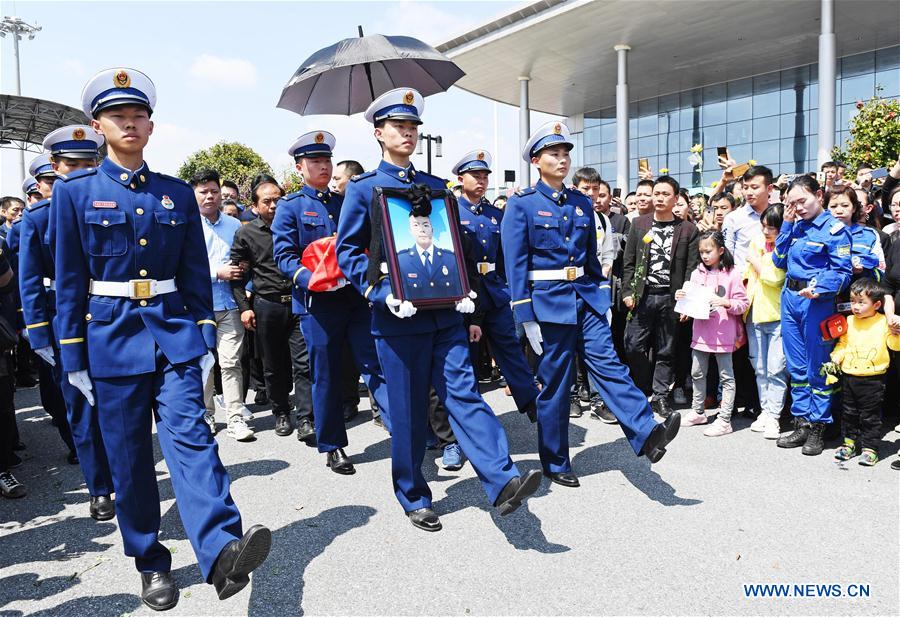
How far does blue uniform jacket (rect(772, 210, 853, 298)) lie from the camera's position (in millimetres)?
4906

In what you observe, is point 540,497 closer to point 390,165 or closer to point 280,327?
point 390,165

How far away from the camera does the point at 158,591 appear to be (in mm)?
3104

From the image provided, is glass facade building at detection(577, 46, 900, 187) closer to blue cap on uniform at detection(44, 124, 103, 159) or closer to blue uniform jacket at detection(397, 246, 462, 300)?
blue uniform jacket at detection(397, 246, 462, 300)

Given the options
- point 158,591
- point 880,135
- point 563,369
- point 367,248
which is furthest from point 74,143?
point 880,135

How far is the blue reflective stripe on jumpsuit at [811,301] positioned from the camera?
4.92 m

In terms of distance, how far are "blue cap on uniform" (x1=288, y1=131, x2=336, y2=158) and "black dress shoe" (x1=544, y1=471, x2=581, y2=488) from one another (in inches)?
116

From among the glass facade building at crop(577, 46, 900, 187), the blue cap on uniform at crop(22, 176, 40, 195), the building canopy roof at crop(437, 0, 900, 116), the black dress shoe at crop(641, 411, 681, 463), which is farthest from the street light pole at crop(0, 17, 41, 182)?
the black dress shoe at crop(641, 411, 681, 463)

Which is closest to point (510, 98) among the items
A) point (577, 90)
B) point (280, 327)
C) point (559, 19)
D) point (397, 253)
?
point (577, 90)

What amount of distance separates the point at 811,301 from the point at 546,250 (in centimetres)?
214

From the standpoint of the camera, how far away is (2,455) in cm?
488

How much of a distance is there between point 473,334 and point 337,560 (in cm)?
207

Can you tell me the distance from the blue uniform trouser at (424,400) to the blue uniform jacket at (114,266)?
1.05 meters

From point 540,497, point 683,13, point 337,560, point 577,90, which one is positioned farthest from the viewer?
point 577,90

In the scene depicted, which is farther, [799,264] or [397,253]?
[799,264]
